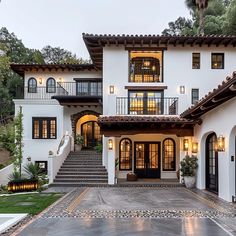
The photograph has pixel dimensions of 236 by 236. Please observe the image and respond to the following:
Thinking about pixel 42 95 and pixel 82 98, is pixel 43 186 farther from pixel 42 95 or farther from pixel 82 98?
pixel 42 95

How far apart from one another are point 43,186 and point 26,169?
1429 millimetres

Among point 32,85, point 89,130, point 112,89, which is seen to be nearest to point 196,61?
point 112,89

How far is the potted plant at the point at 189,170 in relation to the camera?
1747 cm

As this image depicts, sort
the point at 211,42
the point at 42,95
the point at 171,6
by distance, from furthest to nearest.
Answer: the point at 171,6, the point at 42,95, the point at 211,42

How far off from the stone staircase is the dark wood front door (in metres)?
2.32

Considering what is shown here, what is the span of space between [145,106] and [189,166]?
15.6 feet

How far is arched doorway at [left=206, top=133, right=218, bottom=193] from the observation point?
50.5ft

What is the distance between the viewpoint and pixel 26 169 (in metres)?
18.6

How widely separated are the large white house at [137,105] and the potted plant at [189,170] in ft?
1.42

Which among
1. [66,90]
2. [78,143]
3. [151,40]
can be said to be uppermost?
[151,40]

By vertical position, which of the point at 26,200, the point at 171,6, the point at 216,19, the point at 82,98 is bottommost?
the point at 26,200

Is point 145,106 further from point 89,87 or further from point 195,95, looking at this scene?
point 89,87

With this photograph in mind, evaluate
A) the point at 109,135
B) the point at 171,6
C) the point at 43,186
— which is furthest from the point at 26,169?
the point at 171,6

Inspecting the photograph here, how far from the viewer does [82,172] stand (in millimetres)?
19719
